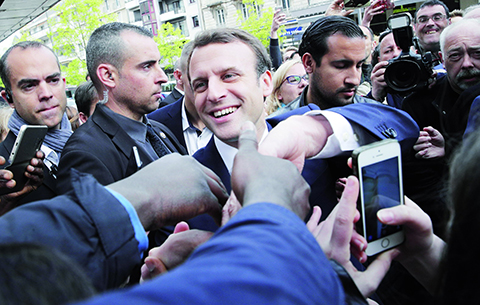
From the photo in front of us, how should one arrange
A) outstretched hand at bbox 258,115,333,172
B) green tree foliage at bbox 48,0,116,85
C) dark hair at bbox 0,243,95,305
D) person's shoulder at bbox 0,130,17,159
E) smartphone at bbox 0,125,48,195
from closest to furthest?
dark hair at bbox 0,243,95,305 < outstretched hand at bbox 258,115,333,172 < smartphone at bbox 0,125,48,195 < person's shoulder at bbox 0,130,17,159 < green tree foliage at bbox 48,0,116,85

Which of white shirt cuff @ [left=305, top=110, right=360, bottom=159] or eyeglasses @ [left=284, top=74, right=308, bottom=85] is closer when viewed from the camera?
white shirt cuff @ [left=305, top=110, right=360, bottom=159]

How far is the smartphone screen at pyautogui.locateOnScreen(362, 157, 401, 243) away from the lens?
98cm

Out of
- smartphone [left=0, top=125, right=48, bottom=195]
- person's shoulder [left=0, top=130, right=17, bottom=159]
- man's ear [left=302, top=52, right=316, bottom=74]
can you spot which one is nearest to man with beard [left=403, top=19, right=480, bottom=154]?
man's ear [left=302, top=52, right=316, bottom=74]

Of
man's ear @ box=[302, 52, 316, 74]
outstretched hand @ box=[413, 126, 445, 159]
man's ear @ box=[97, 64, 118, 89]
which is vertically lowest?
outstretched hand @ box=[413, 126, 445, 159]

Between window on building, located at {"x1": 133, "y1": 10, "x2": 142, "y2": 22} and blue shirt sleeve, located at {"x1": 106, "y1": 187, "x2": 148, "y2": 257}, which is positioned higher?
window on building, located at {"x1": 133, "y1": 10, "x2": 142, "y2": 22}

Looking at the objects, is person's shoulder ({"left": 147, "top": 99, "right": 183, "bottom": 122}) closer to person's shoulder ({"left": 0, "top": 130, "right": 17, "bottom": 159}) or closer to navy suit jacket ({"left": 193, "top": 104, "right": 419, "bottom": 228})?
person's shoulder ({"left": 0, "top": 130, "right": 17, "bottom": 159})

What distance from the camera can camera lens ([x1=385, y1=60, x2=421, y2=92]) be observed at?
247 cm

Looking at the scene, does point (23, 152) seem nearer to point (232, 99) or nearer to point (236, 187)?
point (232, 99)

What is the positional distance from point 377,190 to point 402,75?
1.82 meters

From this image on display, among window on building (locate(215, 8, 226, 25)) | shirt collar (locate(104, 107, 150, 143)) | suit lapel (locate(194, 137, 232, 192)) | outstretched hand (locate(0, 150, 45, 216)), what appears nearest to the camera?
suit lapel (locate(194, 137, 232, 192))

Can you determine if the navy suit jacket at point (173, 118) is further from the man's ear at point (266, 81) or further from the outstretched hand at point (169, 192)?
the outstretched hand at point (169, 192)

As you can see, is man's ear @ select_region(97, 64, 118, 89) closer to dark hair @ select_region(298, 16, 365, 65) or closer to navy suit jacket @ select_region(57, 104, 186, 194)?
navy suit jacket @ select_region(57, 104, 186, 194)

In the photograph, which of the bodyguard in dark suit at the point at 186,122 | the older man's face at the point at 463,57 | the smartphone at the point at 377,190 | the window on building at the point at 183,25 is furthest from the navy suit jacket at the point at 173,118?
the window on building at the point at 183,25

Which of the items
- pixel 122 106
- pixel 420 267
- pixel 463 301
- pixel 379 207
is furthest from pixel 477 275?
pixel 122 106
